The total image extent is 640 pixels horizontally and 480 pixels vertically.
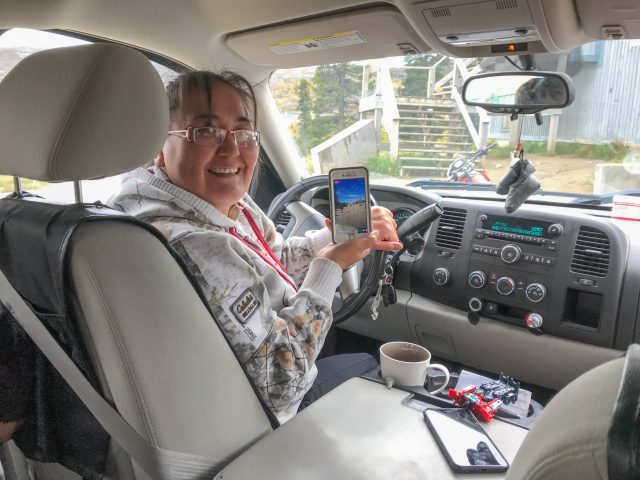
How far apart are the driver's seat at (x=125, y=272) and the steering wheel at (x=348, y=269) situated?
901 millimetres

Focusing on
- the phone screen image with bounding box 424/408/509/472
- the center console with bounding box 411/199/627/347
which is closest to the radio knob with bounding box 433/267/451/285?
the center console with bounding box 411/199/627/347

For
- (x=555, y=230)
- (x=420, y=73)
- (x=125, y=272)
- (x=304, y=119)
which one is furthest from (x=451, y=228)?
(x=125, y=272)

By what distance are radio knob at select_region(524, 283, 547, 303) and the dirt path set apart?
45 centimetres

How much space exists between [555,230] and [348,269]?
0.84 meters

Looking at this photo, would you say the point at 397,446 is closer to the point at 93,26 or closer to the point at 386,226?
the point at 386,226

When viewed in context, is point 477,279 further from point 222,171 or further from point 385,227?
point 222,171

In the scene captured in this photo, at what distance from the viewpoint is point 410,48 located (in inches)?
87.3

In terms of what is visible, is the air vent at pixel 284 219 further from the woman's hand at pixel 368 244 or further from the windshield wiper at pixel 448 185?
the woman's hand at pixel 368 244

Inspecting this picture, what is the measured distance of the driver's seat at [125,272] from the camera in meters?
1.09

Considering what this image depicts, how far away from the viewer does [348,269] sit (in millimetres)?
1994

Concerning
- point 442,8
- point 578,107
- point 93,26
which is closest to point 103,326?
point 442,8

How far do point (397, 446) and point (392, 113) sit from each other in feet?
6.87

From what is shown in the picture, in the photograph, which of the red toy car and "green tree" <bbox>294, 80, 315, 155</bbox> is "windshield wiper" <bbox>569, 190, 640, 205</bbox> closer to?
the red toy car

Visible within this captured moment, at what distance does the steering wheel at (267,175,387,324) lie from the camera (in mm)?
2186
